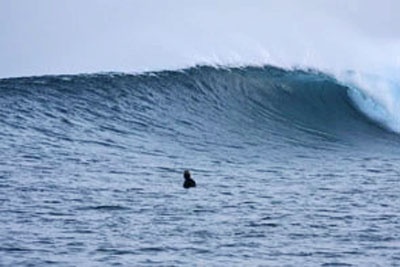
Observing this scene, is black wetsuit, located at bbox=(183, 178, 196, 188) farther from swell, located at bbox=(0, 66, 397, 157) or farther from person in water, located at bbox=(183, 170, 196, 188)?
swell, located at bbox=(0, 66, 397, 157)

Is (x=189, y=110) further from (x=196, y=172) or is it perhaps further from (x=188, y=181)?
(x=188, y=181)

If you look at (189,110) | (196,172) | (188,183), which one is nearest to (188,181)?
(188,183)

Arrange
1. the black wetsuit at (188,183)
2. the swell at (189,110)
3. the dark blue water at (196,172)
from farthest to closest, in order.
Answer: the swell at (189,110) → the black wetsuit at (188,183) → the dark blue water at (196,172)

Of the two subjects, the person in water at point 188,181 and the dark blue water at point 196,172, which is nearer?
the dark blue water at point 196,172

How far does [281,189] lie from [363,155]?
4412mm

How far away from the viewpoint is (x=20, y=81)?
78.6 ft

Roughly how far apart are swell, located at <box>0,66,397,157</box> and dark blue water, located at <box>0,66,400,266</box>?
0.13ft

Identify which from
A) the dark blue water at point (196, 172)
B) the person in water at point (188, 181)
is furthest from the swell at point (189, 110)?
the person in water at point (188, 181)

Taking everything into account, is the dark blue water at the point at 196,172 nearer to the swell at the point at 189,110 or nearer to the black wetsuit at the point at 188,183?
the swell at the point at 189,110

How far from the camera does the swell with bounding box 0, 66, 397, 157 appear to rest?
20.9 metres

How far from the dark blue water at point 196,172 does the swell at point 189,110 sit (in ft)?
0.13

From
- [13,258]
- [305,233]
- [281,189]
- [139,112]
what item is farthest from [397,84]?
[13,258]

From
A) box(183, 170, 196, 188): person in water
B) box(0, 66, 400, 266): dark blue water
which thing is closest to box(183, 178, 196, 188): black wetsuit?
box(183, 170, 196, 188): person in water

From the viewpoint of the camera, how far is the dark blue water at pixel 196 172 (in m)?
12.8
